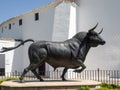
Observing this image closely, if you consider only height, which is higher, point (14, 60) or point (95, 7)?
point (95, 7)

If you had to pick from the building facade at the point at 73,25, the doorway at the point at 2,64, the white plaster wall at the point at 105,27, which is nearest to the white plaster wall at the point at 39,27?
the building facade at the point at 73,25

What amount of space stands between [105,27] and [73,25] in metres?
2.58

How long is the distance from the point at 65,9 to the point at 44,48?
11403 mm

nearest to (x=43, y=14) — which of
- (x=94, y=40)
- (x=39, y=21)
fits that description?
(x=39, y=21)

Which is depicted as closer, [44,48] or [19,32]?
[44,48]

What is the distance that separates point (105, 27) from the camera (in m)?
18.0

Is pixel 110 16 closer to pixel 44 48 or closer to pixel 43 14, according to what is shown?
pixel 43 14

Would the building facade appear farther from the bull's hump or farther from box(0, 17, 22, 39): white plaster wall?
the bull's hump

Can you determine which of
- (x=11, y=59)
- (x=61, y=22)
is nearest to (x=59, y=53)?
(x=61, y=22)

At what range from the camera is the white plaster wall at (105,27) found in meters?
17.4

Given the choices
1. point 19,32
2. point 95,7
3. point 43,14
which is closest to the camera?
point 95,7

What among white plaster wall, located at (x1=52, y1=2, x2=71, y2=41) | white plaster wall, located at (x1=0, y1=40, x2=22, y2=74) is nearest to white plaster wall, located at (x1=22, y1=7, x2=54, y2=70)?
white plaster wall, located at (x1=0, y1=40, x2=22, y2=74)

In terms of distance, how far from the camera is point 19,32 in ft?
84.5

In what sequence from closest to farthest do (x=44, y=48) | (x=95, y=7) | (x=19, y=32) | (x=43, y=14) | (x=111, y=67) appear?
(x=44, y=48)
(x=111, y=67)
(x=95, y=7)
(x=43, y=14)
(x=19, y=32)
